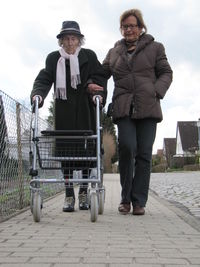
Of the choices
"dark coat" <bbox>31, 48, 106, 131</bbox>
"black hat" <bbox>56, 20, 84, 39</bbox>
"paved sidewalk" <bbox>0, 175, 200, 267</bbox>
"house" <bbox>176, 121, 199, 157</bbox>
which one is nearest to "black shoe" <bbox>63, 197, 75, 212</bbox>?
"paved sidewalk" <bbox>0, 175, 200, 267</bbox>

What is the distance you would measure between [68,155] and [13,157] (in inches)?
40.1

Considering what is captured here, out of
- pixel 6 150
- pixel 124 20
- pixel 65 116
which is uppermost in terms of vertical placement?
pixel 124 20

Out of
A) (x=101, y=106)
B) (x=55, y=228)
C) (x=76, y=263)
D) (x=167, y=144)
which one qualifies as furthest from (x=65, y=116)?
(x=167, y=144)

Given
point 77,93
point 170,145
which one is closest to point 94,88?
point 77,93

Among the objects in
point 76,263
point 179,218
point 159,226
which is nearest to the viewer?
point 76,263

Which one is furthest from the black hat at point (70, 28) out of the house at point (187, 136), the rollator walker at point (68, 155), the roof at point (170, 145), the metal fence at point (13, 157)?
the roof at point (170, 145)

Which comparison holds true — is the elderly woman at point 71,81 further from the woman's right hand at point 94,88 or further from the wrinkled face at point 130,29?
the wrinkled face at point 130,29

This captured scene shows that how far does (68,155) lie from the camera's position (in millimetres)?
5414

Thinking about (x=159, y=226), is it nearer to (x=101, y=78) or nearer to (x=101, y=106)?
(x=101, y=106)

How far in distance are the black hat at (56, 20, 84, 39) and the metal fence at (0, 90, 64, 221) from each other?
951 mm

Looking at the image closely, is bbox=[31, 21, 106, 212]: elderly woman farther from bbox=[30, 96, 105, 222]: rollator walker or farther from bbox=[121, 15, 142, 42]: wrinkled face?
bbox=[121, 15, 142, 42]: wrinkled face

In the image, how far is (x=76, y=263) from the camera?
307 cm

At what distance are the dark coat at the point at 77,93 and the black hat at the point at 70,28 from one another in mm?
255

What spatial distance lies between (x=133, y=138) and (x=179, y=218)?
1.02 m
